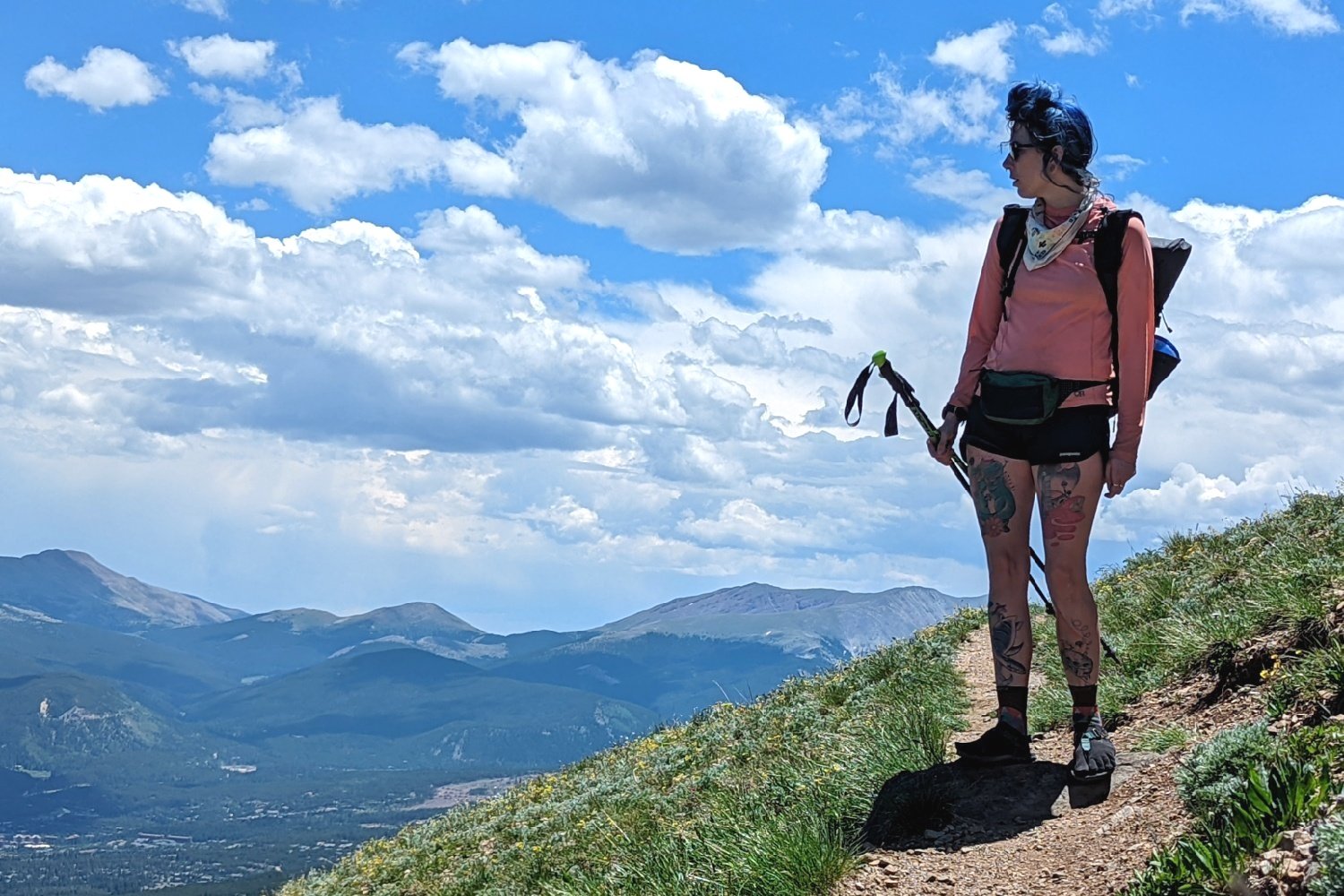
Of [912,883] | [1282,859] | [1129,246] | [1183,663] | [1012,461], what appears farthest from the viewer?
[1183,663]

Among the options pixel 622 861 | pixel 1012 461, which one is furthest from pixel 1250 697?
pixel 622 861

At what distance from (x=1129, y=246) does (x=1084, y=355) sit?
1.96 feet

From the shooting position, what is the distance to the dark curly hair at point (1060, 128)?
20.3 ft

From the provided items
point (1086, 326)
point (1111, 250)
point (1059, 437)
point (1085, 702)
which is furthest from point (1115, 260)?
point (1085, 702)

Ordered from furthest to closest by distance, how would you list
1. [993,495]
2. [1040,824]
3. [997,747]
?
[997,747], [993,495], [1040,824]

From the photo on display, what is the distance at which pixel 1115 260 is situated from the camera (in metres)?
6.08

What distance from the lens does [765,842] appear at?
584 centimetres

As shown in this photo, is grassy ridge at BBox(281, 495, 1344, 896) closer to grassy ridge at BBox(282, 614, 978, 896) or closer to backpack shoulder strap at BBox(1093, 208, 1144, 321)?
grassy ridge at BBox(282, 614, 978, 896)

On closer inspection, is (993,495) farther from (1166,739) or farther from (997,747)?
(1166,739)

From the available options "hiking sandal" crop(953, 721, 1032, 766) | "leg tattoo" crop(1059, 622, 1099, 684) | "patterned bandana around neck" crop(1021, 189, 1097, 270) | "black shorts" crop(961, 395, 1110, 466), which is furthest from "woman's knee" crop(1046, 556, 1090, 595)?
"patterned bandana around neck" crop(1021, 189, 1097, 270)

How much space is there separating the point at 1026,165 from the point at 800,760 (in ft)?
13.7

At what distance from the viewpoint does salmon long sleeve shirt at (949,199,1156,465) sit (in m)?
6.06

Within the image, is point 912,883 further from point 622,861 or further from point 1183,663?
point 1183,663

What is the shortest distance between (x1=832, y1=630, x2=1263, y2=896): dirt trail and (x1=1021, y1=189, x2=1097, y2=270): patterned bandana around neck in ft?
8.59
